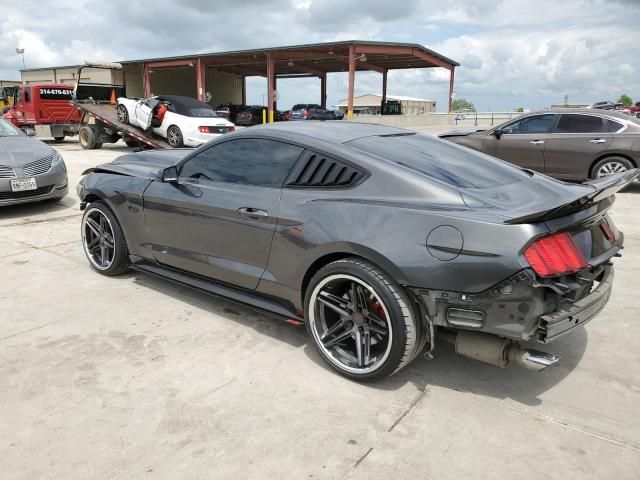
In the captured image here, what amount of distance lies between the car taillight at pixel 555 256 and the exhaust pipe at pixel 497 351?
0.46 meters

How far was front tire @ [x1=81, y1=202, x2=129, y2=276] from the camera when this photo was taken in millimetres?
4395

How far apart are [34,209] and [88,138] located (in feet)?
31.2

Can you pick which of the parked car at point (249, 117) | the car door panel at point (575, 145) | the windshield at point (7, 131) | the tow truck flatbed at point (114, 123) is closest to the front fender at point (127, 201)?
the windshield at point (7, 131)

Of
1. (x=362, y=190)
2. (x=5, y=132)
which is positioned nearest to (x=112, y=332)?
(x=362, y=190)

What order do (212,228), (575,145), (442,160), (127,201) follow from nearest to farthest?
(442,160)
(212,228)
(127,201)
(575,145)

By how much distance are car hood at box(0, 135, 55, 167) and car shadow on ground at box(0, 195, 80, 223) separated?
0.77 metres

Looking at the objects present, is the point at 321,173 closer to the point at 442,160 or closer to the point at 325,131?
the point at 325,131

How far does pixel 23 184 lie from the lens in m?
6.82

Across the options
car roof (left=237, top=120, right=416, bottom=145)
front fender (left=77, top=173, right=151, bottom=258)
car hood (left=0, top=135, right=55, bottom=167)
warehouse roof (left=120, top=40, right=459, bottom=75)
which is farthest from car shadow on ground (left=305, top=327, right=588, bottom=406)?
warehouse roof (left=120, top=40, right=459, bottom=75)

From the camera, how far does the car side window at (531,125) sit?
9.30 meters

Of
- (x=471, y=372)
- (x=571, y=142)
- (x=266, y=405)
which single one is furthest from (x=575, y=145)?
(x=266, y=405)

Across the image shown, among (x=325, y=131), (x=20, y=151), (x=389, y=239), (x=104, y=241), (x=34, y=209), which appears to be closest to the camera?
(x=389, y=239)

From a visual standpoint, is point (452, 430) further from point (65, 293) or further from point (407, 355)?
point (65, 293)

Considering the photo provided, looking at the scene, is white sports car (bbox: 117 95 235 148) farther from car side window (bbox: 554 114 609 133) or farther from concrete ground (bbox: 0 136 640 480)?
concrete ground (bbox: 0 136 640 480)
